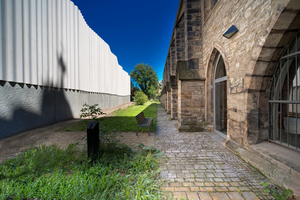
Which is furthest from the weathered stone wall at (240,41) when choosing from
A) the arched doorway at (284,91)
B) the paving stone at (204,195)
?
the paving stone at (204,195)

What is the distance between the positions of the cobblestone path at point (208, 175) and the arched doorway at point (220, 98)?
5.31ft

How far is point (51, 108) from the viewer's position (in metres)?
7.46

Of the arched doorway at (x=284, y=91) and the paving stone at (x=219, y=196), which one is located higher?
the arched doorway at (x=284, y=91)

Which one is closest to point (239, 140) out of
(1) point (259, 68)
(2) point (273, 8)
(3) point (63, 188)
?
(1) point (259, 68)

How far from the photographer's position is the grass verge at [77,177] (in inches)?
75.5

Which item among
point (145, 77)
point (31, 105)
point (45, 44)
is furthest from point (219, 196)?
point (145, 77)

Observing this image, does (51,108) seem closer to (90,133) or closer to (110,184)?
(90,133)

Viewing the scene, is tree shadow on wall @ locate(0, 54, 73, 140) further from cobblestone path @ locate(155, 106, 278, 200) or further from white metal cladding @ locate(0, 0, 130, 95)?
cobblestone path @ locate(155, 106, 278, 200)

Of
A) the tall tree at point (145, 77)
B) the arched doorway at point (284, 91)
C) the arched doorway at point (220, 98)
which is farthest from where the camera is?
the tall tree at point (145, 77)

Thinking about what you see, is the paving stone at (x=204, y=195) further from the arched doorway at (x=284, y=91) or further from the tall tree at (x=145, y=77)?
the tall tree at (x=145, y=77)

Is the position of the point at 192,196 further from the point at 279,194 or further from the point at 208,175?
the point at 279,194

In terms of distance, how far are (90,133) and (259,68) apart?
384 centimetres

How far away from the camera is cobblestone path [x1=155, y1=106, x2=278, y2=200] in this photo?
6.73 ft

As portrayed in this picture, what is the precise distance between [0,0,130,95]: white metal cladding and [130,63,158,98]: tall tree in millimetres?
36751
